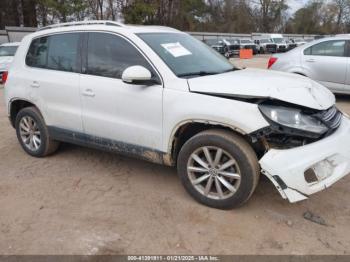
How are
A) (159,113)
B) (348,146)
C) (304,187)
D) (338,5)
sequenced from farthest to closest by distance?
(338,5), (159,113), (348,146), (304,187)

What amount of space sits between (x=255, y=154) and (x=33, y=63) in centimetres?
318

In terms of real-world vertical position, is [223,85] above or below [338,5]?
below

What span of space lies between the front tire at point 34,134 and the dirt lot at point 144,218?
1.42ft

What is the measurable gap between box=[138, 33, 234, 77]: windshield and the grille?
3.99ft

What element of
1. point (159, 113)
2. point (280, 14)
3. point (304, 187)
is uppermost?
point (280, 14)

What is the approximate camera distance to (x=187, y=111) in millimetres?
3363

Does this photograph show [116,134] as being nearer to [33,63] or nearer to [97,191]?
[97,191]

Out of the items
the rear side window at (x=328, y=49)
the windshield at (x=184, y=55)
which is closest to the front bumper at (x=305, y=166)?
the windshield at (x=184, y=55)

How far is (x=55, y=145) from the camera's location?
4.96 m

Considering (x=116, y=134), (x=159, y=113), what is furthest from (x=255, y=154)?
(x=116, y=134)

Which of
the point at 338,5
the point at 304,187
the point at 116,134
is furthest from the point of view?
the point at 338,5

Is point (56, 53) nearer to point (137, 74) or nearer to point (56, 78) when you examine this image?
point (56, 78)

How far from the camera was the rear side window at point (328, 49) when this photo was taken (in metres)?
7.67

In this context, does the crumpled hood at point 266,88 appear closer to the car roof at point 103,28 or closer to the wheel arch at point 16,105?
the car roof at point 103,28
